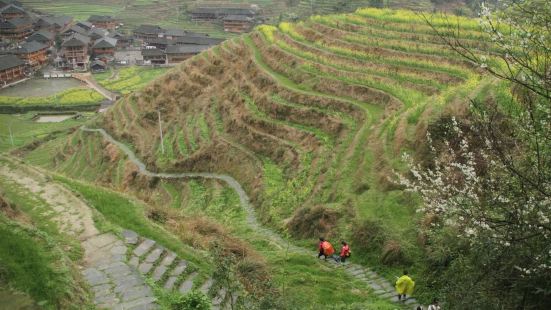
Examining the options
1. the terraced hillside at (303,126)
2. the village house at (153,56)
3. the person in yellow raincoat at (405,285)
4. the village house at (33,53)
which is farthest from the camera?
the village house at (153,56)

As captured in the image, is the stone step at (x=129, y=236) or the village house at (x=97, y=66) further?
the village house at (x=97, y=66)

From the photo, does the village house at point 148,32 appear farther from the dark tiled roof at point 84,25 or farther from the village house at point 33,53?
the village house at point 33,53

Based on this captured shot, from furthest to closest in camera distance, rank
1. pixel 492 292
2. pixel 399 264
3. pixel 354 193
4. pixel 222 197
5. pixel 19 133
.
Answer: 1. pixel 19 133
2. pixel 222 197
3. pixel 354 193
4. pixel 399 264
5. pixel 492 292

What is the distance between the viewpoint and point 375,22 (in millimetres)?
34875

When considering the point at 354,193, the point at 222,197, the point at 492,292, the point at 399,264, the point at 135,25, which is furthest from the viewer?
the point at 135,25

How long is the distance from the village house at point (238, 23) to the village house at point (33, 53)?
35652mm

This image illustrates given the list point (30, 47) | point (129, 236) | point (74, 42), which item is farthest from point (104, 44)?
point (129, 236)

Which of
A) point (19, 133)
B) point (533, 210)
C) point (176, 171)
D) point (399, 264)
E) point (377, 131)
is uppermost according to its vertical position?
point (533, 210)

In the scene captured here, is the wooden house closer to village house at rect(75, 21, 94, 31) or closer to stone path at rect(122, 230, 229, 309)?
village house at rect(75, 21, 94, 31)

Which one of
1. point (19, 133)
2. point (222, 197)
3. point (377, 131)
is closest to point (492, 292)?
point (377, 131)

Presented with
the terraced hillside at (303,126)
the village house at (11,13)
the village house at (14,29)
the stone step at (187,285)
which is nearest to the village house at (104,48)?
the village house at (14,29)

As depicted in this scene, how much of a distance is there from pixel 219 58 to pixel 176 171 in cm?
1251

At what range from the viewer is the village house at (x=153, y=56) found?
83000mm

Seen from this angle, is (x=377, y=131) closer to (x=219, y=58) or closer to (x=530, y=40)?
(x=530, y=40)
